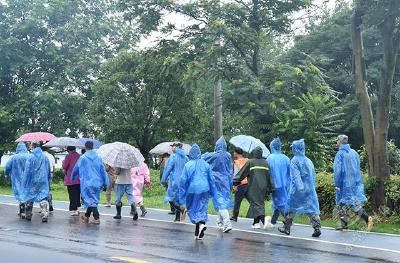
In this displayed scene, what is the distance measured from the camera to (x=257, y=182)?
13.1 metres

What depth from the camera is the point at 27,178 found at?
562 inches

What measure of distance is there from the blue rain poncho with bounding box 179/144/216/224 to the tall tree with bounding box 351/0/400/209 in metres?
5.13

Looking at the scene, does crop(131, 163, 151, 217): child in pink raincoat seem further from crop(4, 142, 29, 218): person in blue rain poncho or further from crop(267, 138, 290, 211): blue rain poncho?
crop(267, 138, 290, 211): blue rain poncho

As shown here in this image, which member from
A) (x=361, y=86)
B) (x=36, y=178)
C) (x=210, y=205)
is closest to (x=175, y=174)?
(x=36, y=178)

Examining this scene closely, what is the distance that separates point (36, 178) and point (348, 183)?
6863mm

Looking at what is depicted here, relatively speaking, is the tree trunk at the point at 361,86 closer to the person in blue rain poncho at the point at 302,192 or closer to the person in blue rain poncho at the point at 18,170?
the person in blue rain poncho at the point at 302,192

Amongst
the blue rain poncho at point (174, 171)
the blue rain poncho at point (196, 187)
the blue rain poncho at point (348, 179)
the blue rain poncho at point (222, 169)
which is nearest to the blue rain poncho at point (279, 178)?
the blue rain poncho at point (222, 169)

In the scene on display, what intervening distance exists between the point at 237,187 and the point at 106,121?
48.0 feet

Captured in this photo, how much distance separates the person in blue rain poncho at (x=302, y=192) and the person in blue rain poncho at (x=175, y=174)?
10.9 feet

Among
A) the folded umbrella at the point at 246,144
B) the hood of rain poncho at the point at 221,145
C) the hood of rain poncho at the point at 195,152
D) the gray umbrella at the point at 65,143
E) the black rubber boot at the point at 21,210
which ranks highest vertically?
the gray umbrella at the point at 65,143

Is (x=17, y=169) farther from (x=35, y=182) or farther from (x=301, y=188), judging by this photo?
(x=301, y=188)

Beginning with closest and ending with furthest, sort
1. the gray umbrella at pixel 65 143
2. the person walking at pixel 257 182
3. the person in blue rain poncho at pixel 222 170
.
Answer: the person walking at pixel 257 182
the person in blue rain poncho at pixel 222 170
the gray umbrella at pixel 65 143

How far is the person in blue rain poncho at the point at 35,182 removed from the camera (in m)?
14.1

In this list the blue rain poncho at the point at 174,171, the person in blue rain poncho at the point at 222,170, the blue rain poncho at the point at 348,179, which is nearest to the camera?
A: the blue rain poncho at the point at 348,179
